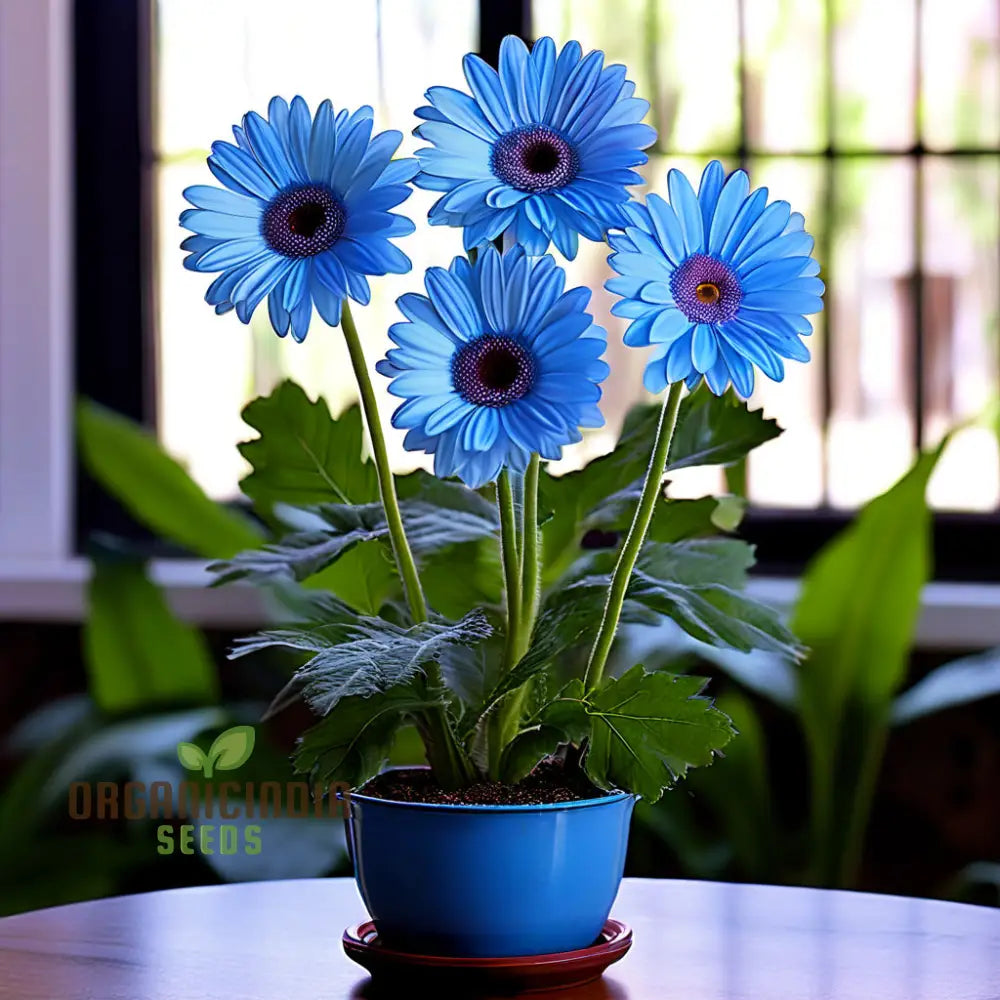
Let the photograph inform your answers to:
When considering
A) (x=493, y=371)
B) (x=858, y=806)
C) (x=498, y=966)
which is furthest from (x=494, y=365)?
(x=858, y=806)

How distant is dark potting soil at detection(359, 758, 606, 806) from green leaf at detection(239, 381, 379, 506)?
145 millimetres

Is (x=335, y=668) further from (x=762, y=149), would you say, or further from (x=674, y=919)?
Answer: (x=762, y=149)

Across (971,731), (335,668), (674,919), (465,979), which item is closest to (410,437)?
(335,668)

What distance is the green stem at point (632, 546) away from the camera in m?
0.60

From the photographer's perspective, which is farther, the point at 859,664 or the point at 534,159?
the point at 859,664

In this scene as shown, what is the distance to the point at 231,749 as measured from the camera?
1483 mm

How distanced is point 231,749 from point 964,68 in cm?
120

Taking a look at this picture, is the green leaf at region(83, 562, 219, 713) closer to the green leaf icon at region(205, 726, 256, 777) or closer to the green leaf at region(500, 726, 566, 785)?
the green leaf icon at region(205, 726, 256, 777)

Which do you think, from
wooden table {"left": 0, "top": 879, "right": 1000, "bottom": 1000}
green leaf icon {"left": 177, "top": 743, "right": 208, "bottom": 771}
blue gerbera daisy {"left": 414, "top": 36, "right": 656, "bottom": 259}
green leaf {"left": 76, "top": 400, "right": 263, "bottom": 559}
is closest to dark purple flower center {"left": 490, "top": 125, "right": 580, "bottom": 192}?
blue gerbera daisy {"left": 414, "top": 36, "right": 656, "bottom": 259}

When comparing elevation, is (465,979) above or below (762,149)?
below

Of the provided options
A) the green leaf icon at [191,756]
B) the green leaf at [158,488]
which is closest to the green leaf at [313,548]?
the green leaf icon at [191,756]

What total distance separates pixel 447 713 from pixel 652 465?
14 centimetres

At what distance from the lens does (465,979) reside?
1.96 feet

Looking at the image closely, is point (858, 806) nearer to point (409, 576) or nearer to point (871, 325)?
point (871, 325)
